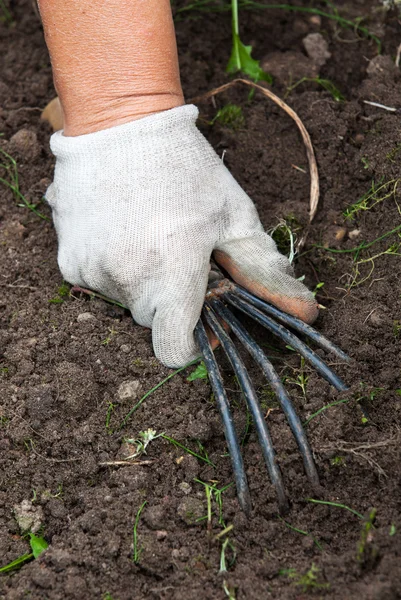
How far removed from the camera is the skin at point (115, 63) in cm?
186

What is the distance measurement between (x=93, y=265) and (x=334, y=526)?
99cm

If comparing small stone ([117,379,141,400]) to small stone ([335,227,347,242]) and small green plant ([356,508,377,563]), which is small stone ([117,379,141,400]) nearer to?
small green plant ([356,508,377,563])

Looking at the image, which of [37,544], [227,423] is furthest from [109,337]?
[37,544]

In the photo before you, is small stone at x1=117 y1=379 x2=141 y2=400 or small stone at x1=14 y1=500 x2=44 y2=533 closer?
small stone at x1=14 y1=500 x2=44 y2=533

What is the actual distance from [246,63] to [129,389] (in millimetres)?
1387

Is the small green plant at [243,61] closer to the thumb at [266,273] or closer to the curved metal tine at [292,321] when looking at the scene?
the thumb at [266,273]

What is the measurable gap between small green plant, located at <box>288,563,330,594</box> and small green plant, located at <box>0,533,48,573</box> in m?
0.63

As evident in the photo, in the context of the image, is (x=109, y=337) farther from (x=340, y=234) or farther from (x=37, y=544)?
(x=340, y=234)

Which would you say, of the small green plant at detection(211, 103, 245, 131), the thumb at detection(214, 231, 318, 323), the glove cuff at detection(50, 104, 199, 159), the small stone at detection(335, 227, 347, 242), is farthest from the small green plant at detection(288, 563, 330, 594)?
the small green plant at detection(211, 103, 245, 131)

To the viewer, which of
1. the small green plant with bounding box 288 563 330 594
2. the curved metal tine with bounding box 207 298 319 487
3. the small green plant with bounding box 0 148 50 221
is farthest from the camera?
the small green plant with bounding box 0 148 50 221

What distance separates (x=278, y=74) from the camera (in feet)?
8.09

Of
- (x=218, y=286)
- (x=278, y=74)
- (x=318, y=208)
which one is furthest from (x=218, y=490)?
(x=278, y=74)

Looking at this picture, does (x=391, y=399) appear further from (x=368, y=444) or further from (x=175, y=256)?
(x=175, y=256)

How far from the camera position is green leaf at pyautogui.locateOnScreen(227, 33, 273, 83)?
245cm
